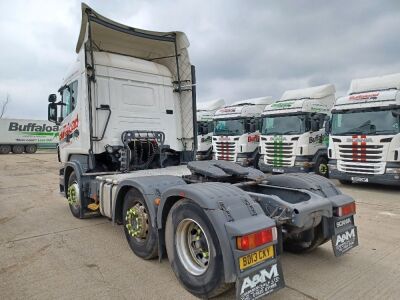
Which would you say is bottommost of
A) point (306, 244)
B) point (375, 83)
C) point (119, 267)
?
point (119, 267)

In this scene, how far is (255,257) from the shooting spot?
272cm

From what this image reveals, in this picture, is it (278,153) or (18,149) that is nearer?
(278,153)

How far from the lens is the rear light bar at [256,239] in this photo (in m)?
2.64

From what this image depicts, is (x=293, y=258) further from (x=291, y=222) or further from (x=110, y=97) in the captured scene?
(x=110, y=97)

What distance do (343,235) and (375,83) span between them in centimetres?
842

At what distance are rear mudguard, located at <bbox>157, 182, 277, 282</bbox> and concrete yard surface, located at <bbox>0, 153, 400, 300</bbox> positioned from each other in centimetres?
66

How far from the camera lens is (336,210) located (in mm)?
3631

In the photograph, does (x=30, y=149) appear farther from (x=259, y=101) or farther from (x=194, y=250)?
(x=194, y=250)

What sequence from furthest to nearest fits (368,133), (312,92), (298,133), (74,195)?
(312,92) < (298,133) < (368,133) < (74,195)

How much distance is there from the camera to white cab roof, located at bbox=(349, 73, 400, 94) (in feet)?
32.6

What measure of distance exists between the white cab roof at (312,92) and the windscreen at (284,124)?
1341mm

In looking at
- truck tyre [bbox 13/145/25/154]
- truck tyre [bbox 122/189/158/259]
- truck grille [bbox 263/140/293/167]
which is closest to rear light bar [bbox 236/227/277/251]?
truck tyre [bbox 122/189/158/259]

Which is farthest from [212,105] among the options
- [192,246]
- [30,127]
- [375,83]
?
[30,127]

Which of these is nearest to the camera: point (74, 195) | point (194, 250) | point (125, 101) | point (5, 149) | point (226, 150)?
point (194, 250)
